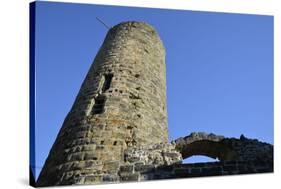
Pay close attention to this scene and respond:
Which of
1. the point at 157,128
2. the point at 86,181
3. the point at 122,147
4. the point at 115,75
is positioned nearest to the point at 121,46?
the point at 115,75

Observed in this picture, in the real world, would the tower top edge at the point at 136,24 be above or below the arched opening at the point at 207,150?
above

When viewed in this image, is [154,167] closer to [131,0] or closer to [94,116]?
[94,116]

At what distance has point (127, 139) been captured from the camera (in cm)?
777

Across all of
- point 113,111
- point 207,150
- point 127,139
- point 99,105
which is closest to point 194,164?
point 127,139

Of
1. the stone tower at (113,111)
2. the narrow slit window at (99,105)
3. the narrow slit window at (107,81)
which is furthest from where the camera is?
the narrow slit window at (107,81)

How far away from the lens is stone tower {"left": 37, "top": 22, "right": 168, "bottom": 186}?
732cm

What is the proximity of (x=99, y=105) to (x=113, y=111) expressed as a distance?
12.3 inches

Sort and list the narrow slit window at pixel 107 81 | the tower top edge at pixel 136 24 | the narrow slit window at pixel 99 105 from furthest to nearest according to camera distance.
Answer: the tower top edge at pixel 136 24, the narrow slit window at pixel 107 81, the narrow slit window at pixel 99 105

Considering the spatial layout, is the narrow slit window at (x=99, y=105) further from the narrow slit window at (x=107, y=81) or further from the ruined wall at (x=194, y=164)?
the ruined wall at (x=194, y=164)

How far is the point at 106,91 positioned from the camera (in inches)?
330

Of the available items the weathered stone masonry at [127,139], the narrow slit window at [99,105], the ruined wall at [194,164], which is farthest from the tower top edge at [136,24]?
the ruined wall at [194,164]

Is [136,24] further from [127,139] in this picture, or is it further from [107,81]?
[127,139]

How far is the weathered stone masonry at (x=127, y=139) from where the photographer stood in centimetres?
732

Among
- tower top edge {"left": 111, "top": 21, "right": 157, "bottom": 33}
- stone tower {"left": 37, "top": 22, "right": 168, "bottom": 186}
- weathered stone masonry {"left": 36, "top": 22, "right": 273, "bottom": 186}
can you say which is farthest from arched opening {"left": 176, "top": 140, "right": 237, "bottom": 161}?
tower top edge {"left": 111, "top": 21, "right": 157, "bottom": 33}
